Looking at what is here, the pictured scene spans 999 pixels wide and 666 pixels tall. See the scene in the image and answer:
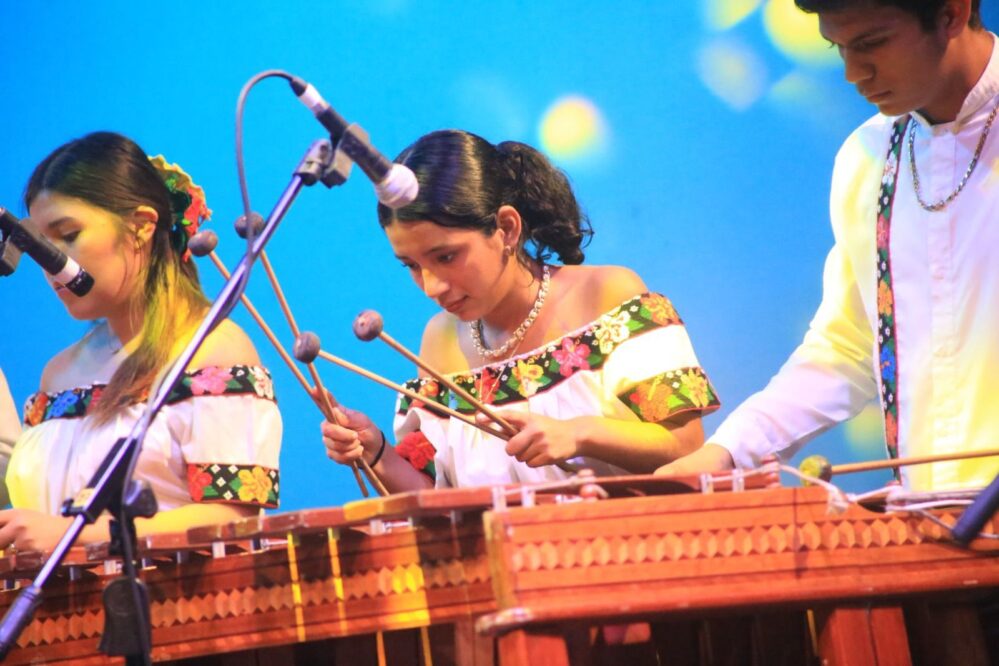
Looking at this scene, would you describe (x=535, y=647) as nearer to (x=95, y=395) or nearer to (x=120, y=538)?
(x=120, y=538)

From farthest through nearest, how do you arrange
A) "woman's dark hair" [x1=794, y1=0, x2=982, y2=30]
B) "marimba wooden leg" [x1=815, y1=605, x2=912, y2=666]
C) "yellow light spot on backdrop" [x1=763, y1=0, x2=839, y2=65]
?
1. "yellow light spot on backdrop" [x1=763, y1=0, x2=839, y2=65]
2. "woman's dark hair" [x1=794, y1=0, x2=982, y2=30]
3. "marimba wooden leg" [x1=815, y1=605, x2=912, y2=666]

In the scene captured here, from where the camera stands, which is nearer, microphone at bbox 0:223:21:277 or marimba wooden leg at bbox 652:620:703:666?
marimba wooden leg at bbox 652:620:703:666

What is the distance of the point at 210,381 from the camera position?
2.99 metres

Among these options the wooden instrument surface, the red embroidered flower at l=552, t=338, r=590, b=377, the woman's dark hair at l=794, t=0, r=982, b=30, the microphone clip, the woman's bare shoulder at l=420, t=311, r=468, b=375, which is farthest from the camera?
the woman's bare shoulder at l=420, t=311, r=468, b=375

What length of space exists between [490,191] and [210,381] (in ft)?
2.45

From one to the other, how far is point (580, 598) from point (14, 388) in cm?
281

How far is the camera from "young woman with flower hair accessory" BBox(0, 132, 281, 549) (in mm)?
2949

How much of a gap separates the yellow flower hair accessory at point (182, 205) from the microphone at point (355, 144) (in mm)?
1360

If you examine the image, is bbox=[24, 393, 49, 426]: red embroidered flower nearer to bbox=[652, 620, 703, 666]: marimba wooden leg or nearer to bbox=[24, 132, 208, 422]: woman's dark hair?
bbox=[24, 132, 208, 422]: woman's dark hair

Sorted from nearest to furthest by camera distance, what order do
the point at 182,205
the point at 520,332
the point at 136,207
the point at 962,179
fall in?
the point at 962,179 → the point at 520,332 → the point at 136,207 → the point at 182,205

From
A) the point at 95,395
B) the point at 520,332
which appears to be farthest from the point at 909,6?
the point at 95,395

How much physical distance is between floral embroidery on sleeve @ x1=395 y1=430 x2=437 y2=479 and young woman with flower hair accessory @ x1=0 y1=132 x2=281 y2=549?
31cm

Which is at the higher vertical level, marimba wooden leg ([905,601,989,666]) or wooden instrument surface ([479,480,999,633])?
wooden instrument surface ([479,480,999,633])

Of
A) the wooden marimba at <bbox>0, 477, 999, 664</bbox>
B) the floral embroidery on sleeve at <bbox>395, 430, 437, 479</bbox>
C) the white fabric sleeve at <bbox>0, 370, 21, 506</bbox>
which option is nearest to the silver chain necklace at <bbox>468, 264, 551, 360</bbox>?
the floral embroidery on sleeve at <bbox>395, 430, 437, 479</bbox>
